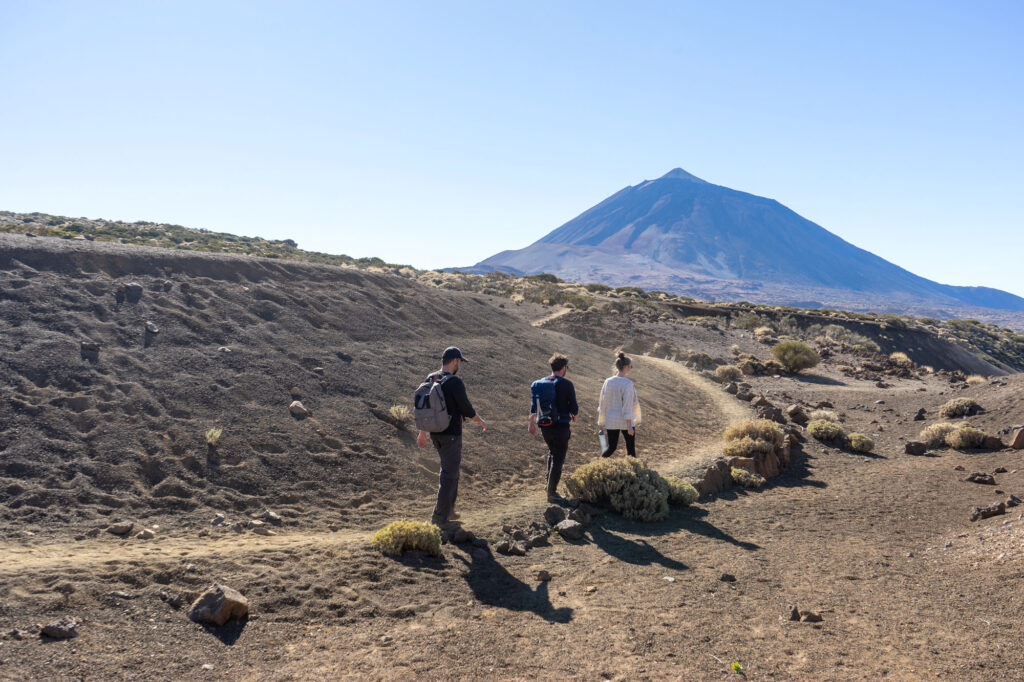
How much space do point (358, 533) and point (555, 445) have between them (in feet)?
8.25

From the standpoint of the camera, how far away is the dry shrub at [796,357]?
24172 millimetres

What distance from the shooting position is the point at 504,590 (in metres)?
5.67

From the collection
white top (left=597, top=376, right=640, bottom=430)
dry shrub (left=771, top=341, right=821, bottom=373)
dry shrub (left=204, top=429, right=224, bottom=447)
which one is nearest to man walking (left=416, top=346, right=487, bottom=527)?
white top (left=597, top=376, right=640, bottom=430)

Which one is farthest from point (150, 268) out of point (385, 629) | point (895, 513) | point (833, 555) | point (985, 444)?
point (985, 444)

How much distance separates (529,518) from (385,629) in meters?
2.98

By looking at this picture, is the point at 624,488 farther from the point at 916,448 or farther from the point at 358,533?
the point at 916,448

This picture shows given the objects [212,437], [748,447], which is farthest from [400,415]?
[748,447]

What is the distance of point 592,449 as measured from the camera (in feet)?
39.3

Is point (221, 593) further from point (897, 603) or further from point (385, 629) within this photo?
point (897, 603)

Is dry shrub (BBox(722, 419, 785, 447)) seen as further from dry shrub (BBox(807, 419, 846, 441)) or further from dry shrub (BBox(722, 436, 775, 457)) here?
dry shrub (BBox(807, 419, 846, 441))

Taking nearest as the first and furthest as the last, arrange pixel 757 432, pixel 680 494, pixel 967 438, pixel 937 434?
pixel 680 494
pixel 757 432
pixel 967 438
pixel 937 434

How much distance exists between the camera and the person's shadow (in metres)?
5.29

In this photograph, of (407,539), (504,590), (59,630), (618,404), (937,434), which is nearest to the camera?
(59,630)

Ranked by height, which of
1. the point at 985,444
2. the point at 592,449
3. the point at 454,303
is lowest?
the point at 592,449
